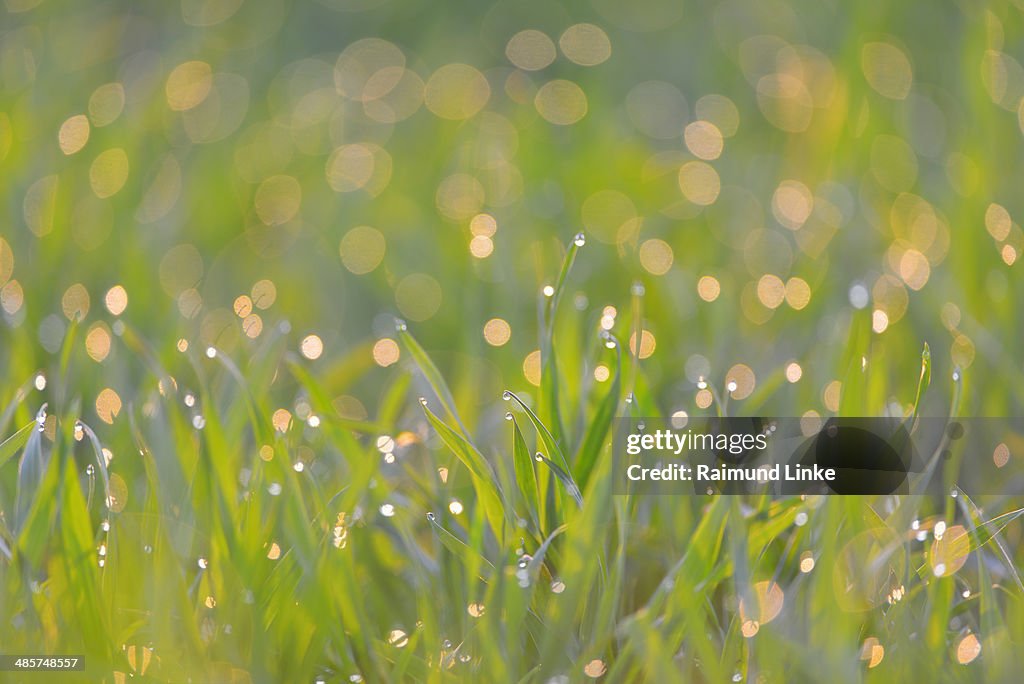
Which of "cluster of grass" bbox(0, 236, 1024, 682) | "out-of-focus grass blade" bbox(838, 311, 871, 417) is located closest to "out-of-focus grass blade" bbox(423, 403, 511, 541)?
"cluster of grass" bbox(0, 236, 1024, 682)

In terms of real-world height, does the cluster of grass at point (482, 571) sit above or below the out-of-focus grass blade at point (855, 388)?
below

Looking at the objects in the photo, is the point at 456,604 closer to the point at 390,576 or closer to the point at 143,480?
the point at 390,576

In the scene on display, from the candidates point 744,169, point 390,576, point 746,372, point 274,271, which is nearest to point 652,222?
point 744,169

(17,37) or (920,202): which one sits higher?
(17,37)

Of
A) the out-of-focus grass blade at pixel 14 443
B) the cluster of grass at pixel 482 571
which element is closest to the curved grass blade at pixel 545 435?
the cluster of grass at pixel 482 571

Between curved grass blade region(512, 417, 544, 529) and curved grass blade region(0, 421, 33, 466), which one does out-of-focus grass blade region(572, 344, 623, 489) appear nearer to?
curved grass blade region(512, 417, 544, 529)

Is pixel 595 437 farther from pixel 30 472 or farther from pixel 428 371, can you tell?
pixel 30 472

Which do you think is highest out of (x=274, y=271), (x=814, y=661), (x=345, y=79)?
(x=345, y=79)

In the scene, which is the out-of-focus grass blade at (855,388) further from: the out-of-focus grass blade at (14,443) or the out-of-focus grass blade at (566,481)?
the out-of-focus grass blade at (14,443)
